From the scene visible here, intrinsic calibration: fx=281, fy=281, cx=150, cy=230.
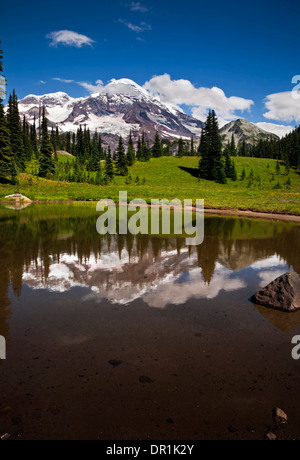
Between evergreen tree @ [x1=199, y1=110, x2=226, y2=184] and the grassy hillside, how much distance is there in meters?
2.83

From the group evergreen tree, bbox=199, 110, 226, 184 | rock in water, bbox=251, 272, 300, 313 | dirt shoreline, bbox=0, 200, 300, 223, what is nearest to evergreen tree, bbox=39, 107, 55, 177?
evergreen tree, bbox=199, 110, 226, 184

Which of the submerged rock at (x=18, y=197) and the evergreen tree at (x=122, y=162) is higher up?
the evergreen tree at (x=122, y=162)

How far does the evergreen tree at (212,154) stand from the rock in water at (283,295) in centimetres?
6015

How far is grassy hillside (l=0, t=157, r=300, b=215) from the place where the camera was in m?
40.4

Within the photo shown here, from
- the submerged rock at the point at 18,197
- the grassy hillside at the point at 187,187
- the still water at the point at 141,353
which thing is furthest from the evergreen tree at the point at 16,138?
the still water at the point at 141,353

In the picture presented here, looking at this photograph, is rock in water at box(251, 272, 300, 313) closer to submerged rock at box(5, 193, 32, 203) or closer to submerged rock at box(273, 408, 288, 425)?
submerged rock at box(273, 408, 288, 425)

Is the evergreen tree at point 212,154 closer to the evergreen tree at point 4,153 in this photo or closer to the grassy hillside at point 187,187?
the grassy hillside at point 187,187

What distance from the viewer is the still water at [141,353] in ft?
11.8

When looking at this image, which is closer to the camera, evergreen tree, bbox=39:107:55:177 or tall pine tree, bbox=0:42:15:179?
tall pine tree, bbox=0:42:15:179

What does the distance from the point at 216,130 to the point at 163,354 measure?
71.6m

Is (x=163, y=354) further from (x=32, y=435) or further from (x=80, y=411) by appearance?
(x=32, y=435)

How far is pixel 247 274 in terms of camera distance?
9930 mm

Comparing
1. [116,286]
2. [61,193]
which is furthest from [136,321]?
[61,193]

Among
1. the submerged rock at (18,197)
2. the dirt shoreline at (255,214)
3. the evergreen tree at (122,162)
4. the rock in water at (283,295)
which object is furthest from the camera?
the evergreen tree at (122,162)
